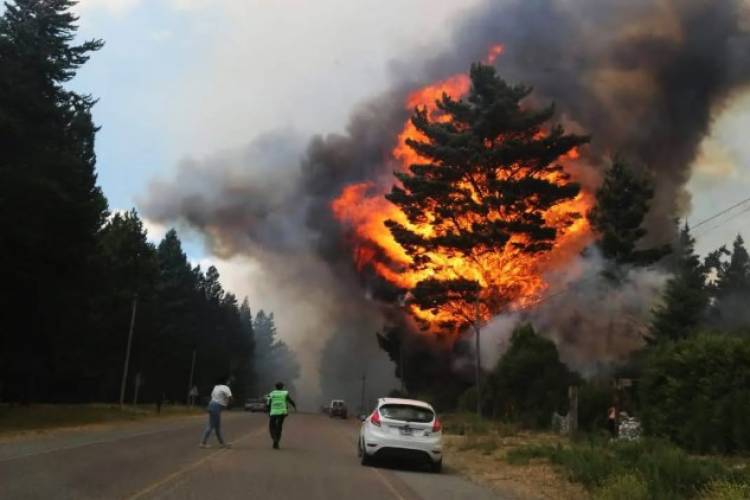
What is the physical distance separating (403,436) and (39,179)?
21.6m

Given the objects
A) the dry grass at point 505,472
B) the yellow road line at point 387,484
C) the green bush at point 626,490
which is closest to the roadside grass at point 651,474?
the green bush at point 626,490

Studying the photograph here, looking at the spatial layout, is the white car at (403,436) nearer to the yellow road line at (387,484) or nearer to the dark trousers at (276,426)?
the yellow road line at (387,484)

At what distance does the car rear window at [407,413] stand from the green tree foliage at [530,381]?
56.8 feet

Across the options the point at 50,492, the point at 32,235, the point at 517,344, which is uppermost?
the point at 32,235

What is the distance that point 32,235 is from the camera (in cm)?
3091

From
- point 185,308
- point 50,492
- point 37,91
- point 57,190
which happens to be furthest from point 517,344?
point 185,308

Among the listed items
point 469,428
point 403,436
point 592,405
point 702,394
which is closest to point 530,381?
point 469,428

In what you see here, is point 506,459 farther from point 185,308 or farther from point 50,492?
point 185,308

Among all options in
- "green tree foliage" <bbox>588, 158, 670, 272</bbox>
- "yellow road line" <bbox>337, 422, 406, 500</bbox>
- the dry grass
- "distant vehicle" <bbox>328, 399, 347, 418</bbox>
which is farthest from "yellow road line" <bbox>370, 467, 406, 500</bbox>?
"distant vehicle" <bbox>328, 399, 347, 418</bbox>

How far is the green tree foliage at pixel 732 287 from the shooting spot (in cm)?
5712

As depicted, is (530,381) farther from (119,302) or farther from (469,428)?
(119,302)

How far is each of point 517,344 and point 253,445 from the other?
2184 cm

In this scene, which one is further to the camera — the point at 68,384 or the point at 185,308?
the point at 185,308

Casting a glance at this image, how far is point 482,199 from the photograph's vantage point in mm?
48062
